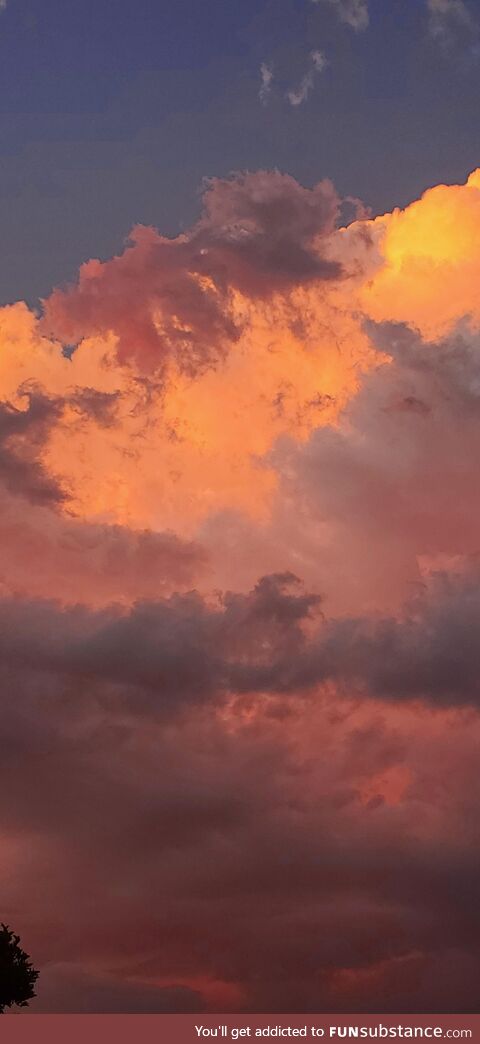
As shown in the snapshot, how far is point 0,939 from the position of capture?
13062cm

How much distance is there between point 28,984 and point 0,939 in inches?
171

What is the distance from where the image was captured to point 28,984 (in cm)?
12925
